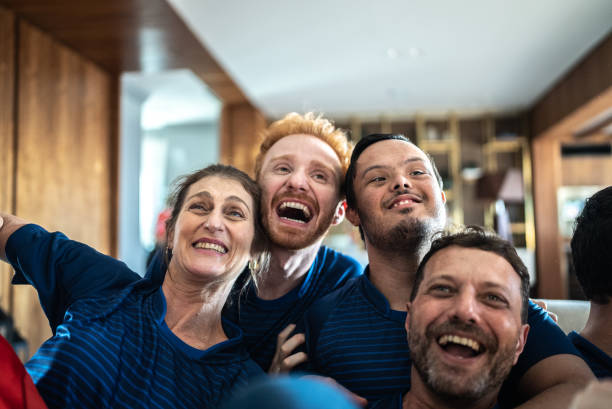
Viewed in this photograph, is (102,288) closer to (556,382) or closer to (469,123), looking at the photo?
(556,382)

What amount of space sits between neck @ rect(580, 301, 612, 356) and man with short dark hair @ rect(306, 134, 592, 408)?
0.37 feet

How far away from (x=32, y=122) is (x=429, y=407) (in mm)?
3744

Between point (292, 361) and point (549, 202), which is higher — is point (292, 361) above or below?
below

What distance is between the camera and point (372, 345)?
1.36 metres

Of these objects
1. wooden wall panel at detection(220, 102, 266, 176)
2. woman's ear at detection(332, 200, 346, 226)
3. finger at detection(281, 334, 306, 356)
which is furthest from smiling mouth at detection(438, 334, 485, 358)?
wooden wall panel at detection(220, 102, 266, 176)

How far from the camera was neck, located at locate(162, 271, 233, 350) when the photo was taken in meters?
1.39

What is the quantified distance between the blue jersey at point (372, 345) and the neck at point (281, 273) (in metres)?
0.28

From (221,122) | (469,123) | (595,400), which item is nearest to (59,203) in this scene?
(221,122)

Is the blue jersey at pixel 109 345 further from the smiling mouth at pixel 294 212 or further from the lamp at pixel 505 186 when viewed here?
the lamp at pixel 505 186

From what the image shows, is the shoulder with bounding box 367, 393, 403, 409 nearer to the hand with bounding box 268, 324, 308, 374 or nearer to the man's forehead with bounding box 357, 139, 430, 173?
the hand with bounding box 268, 324, 308, 374

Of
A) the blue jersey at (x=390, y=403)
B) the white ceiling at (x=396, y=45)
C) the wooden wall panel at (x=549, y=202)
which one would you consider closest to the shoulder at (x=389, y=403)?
the blue jersey at (x=390, y=403)

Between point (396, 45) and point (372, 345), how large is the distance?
4.06m

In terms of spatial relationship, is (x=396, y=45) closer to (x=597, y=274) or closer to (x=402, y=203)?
(x=402, y=203)

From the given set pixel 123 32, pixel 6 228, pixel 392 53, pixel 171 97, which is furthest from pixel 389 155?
pixel 171 97
